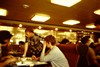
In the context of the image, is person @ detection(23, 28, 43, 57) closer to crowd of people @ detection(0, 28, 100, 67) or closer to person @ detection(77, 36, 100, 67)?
crowd of people @ detection(0, 28, 100, 67)

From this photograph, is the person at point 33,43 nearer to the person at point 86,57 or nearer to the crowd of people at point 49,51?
the crowd of people at point 49,51

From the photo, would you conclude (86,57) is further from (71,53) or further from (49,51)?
(49,51)

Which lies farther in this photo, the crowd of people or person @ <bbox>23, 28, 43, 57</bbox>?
person @ <bbox>23, 28, 43, 57</bbox>

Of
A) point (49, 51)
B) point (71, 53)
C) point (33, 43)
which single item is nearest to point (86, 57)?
point (71, 53)

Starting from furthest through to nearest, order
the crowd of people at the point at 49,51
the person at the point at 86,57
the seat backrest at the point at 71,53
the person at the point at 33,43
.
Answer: the person at the point at 33,43
the person at the point at 86,57
the seat backrest at the point at 71,53
the crowd of people at the point at 49,51

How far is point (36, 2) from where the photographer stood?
4.55 m

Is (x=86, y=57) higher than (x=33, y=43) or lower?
lower

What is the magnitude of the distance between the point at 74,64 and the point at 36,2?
2.57m

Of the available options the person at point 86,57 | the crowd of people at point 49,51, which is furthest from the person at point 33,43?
the person at point 86,57

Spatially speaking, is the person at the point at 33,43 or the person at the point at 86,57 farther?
the person at the point at 33,43

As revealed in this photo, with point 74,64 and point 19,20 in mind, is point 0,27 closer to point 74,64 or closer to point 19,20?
point 19,20

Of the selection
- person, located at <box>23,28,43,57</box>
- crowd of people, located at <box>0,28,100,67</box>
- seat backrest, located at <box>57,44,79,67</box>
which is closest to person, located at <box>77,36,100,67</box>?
crowd of people, located at <box>0,28,100,67</box>

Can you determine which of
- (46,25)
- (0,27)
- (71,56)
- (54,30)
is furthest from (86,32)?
(71,56)

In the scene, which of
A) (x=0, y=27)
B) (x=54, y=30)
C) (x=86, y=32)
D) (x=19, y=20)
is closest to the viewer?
(x=19, y=20)
